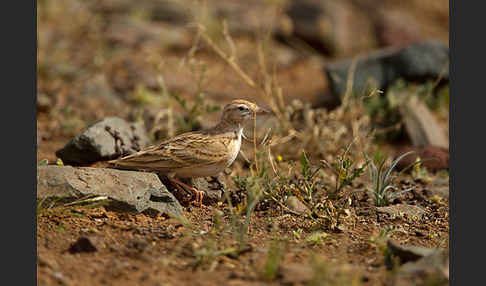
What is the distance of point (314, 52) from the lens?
13109 millimetres

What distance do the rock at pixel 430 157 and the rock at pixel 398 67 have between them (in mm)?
2008

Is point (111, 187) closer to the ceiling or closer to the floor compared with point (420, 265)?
closer to the ceiling

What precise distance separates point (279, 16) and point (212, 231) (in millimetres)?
8790

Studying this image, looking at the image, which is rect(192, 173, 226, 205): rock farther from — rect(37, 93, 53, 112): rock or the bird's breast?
rect(37, 93, 53, 112): rock

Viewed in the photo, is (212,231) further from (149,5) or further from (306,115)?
(149,5)

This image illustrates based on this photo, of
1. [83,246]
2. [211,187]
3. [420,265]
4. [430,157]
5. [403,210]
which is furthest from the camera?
[430,157]

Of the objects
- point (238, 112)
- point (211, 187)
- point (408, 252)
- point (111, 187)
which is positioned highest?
point (238, 112)

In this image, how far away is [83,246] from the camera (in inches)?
188

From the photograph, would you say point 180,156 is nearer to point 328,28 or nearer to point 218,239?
point 218,239

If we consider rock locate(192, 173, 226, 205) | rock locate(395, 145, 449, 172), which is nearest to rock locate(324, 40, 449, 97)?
rock locate(395, 145, 449, 172)

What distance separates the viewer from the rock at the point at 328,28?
43.2ft

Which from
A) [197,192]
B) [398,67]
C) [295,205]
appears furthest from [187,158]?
[398,67]

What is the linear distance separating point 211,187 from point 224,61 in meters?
6.18

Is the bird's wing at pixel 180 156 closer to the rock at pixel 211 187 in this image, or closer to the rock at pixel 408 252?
the rock at pixel 211 187
